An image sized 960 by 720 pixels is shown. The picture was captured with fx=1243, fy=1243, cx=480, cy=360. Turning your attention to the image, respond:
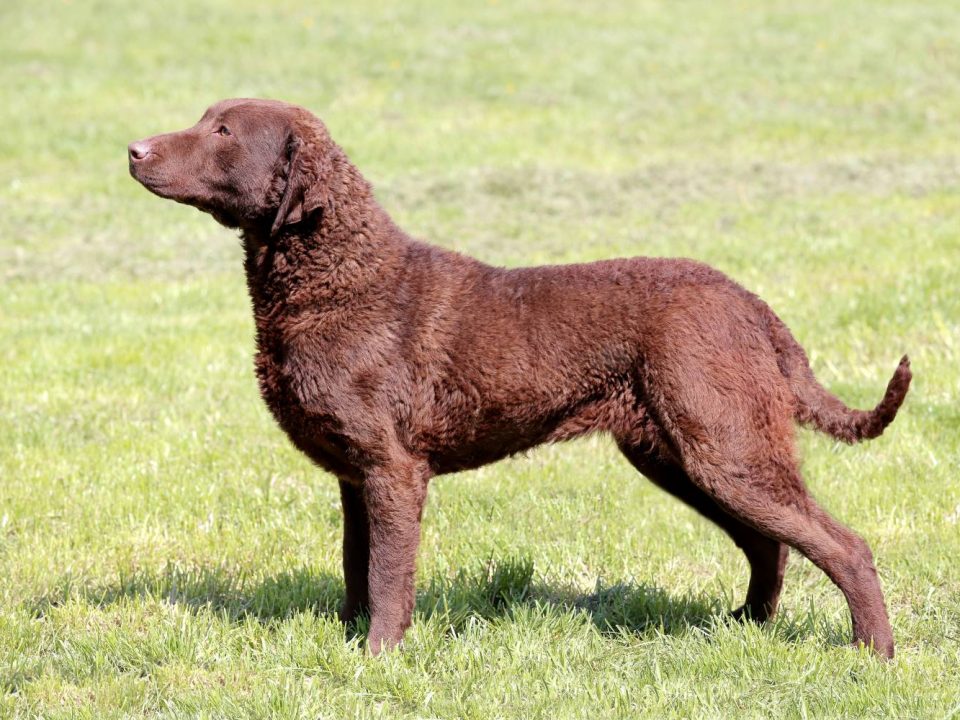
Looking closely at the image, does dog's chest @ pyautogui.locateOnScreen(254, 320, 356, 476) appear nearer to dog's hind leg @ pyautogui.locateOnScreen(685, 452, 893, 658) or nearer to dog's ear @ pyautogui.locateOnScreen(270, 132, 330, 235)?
dog's ear @ pyautogui.locateOnScreen(270, 132, 330, 235)

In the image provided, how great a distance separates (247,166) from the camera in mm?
4309

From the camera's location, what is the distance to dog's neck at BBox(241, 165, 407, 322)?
436cm

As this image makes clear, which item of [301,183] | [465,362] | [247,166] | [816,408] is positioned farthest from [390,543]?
[816,408]

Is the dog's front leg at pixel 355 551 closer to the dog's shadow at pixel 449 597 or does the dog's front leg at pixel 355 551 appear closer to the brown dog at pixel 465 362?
the dog's shadow at pixel 449 597

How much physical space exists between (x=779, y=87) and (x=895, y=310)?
35.4 ft

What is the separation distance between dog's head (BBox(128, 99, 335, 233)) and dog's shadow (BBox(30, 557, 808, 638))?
1.48m

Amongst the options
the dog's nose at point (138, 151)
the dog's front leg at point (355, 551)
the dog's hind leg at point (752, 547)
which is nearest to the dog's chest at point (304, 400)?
the dog's front leg at point (355, 551)

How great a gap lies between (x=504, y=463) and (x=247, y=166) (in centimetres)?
273

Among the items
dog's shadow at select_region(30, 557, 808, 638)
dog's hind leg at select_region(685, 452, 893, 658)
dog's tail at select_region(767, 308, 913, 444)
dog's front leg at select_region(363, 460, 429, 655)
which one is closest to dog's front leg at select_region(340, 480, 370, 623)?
dog's shadow at select_region(30, 557, 808, 638)

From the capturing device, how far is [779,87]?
18375 mm

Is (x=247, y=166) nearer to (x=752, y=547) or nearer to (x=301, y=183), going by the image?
(x=301, y=183)

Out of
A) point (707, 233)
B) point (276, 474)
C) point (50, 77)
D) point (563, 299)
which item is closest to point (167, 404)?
point (276, 474)

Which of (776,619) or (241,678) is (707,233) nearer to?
(776,619)

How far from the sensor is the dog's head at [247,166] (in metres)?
4.28
